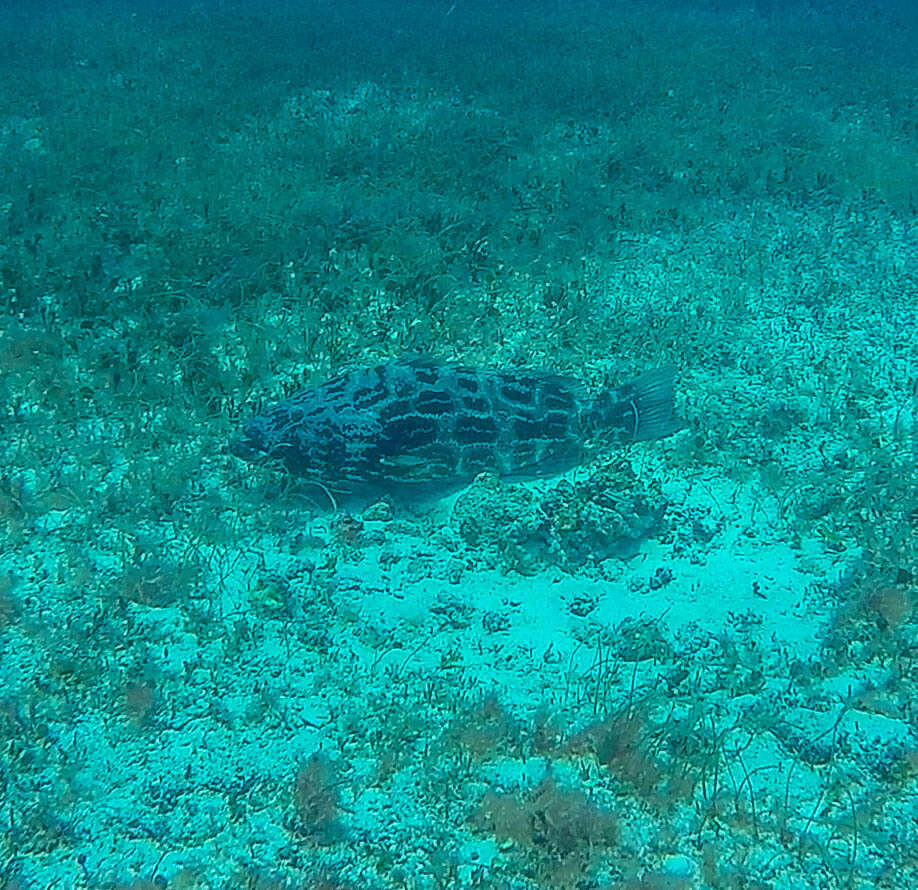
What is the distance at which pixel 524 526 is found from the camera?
17.9 ft

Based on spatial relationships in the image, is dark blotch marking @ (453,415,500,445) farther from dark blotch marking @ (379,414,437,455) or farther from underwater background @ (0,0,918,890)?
underwater background @ (0,0,918,890)

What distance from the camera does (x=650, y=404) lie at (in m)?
6.16

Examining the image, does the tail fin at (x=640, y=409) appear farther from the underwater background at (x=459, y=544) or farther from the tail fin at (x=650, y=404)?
the underwater background at (x=459, y=544)

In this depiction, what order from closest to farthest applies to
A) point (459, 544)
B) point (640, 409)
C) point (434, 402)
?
point (459, 544) → point (434, 402) → point (640, 409)

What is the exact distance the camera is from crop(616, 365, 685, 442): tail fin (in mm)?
6141

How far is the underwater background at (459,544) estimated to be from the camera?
3.79m

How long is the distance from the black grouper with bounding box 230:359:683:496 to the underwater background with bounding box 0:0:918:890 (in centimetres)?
21

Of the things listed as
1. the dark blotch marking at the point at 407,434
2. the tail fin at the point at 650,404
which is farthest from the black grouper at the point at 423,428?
the tail fin at the point at 650,404

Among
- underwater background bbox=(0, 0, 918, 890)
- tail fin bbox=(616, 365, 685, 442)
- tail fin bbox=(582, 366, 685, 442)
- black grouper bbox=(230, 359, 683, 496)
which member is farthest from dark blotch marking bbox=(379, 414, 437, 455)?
tail fin bbox=(616, 365, 685, 442)

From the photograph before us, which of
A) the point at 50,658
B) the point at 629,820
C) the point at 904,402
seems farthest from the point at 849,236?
the point at 50,658

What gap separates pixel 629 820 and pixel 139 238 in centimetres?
806

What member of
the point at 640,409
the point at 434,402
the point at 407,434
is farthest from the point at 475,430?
the point at 640,409

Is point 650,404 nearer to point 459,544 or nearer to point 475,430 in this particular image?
point 475,430

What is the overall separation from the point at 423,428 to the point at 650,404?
181 cm
